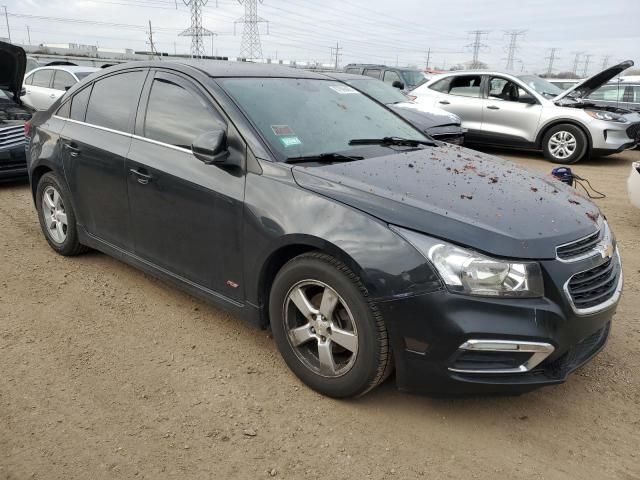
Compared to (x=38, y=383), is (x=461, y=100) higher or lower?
higher

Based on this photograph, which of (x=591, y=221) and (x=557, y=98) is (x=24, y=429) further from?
(x=557, y=98)

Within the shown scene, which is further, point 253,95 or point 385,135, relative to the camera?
point 385,135

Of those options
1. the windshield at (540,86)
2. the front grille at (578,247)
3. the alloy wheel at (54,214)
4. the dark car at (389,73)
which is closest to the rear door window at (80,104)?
the alloy wheel at (54,214)

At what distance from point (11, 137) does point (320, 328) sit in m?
6.14

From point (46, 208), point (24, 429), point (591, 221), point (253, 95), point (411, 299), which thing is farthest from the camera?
point (46, 208)

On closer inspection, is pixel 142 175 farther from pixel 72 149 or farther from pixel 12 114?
pixel 12 114

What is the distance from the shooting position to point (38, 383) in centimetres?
299

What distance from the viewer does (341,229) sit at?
2613mm

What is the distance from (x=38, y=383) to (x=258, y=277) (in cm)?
134

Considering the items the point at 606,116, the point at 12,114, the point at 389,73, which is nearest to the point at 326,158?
the point at 12,114

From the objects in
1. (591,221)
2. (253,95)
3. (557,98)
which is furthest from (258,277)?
(557,98)

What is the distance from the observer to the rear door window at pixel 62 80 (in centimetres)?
1151

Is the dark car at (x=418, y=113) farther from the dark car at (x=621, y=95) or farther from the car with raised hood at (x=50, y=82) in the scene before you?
the car with raised hood at (x=50, y=82)

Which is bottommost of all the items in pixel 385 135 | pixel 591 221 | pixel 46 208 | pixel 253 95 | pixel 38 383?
pixel 38 383
